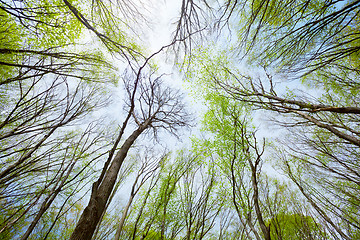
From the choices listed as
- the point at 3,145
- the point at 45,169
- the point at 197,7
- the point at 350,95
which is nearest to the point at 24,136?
the point at 3,145

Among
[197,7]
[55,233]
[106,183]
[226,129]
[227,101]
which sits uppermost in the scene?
→ [227,101]

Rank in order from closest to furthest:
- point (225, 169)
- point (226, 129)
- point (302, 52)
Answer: point (302, 52) → point (225, 169) → point (226, 129)

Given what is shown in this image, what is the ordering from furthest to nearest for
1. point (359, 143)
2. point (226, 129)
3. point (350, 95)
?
point (226, 129) < point (350, 95) < point (359, 143)

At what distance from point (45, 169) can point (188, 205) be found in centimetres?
537

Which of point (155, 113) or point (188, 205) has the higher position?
point (155, 113)

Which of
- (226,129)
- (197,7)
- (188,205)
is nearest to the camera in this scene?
(197,7)

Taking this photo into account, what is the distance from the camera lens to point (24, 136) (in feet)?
16.4

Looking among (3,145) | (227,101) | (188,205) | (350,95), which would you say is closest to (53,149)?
(3,145)

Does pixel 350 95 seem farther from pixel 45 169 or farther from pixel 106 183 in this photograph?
pixel 45 169

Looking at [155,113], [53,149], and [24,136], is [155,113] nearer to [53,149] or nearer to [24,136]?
[53,149]

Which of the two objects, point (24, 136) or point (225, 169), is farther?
point (225, 169)

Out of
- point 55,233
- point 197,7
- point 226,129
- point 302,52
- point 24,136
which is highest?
point 226,129

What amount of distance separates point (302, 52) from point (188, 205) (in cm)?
549

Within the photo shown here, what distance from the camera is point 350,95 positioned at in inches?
195
